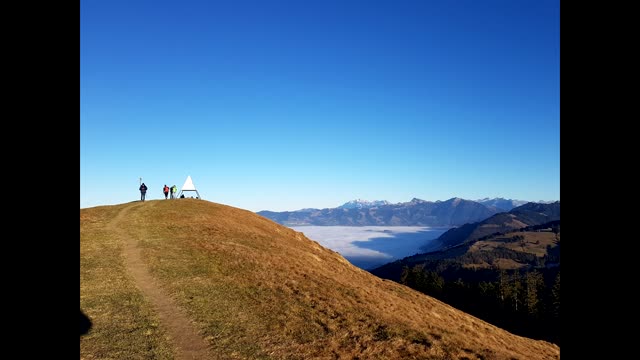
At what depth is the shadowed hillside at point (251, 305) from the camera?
51.0ft

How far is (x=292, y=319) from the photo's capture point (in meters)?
18.6

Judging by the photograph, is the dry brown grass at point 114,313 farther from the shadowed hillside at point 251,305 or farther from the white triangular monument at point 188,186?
the white triangular monument at point 188,186

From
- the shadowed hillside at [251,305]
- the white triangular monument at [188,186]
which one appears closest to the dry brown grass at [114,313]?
the shadowed hillside at [251,305]

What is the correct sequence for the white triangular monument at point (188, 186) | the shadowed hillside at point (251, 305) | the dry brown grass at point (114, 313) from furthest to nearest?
the white triangular monument at point (188, 186)
the shadowed hillside at point (251, 305)
the dry brown grass at point (114, 313)

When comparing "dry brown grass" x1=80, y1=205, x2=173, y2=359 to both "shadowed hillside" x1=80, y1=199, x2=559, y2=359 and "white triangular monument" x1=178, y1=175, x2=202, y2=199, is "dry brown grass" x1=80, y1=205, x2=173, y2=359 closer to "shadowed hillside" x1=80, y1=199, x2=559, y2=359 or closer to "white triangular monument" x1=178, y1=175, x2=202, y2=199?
"shadowed hillside" x1=80, y1=199, x2=559, y2=359

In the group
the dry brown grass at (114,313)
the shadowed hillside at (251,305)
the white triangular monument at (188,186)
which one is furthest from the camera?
the white triangular monument at (188,186)

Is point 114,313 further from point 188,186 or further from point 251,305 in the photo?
point 188,186

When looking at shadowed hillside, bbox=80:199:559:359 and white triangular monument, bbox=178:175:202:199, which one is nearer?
shadowed hillside, bbox=80:199:559:359

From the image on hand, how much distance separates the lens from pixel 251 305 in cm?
2011

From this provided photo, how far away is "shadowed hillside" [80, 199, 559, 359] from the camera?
51.0 ft

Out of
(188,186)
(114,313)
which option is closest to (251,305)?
(114,313)

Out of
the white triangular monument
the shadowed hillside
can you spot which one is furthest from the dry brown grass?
the white triangular monument
